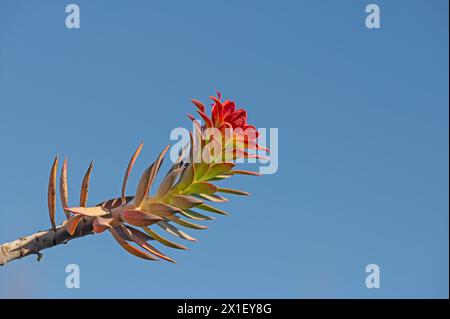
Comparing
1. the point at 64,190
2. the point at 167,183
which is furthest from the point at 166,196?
the point at 64,190

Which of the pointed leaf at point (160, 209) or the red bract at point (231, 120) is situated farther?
the red bract at point (231, 120)

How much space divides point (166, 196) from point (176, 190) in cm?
6

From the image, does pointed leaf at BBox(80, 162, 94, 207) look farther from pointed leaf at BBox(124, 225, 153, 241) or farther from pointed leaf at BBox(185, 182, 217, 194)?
pointed leaf at BBox(185, 182, 217, 194)

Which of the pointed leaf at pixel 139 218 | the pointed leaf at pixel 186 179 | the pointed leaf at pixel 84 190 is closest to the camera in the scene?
the pointed leaf at pixel 139 218

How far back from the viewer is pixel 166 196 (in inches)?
62.1

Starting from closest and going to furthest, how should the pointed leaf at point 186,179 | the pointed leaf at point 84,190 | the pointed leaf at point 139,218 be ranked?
the pointed leaf at point 139,218
the pointed leaf at point 84,190
the pointed leaf at point 186,179

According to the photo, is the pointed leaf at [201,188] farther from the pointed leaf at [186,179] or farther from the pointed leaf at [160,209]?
the pointed leaf at [160,209]

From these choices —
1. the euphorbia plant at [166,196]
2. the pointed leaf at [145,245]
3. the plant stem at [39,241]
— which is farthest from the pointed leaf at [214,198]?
the plant stem at [39,241]

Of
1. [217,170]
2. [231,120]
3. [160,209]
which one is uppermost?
[231,120]

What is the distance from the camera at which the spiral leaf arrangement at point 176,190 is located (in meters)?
1.48

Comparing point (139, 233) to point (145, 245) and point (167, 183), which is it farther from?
point (167, 183)

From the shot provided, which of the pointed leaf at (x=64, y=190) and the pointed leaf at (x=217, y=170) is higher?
the pointed leaf at (x=217, y=170)
